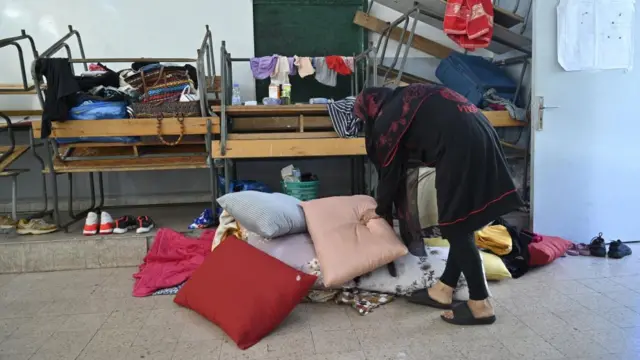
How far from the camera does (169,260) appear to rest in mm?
2926

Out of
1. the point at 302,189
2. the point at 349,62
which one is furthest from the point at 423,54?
the point at 302,189

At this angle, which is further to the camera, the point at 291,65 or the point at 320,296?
the point at 291,65

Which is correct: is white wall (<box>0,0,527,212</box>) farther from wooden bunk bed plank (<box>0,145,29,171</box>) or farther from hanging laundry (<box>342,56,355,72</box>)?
wooden bunk bed plank (<box>0,145,29,171</box>)

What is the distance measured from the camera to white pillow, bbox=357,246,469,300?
94.9 inches

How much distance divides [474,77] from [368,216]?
190 cm

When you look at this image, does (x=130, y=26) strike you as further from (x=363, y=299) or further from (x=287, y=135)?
(x=363, y=299)

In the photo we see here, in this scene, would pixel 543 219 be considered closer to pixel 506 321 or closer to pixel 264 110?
pixel 506 321

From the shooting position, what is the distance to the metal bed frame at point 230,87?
3.23 metres

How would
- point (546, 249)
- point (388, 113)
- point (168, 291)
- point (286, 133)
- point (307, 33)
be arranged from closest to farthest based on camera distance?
1. point (388, 113)
2. point (168, 291)
3. point (546, 249)
4. point (286, 133)
5. point (307, 33)

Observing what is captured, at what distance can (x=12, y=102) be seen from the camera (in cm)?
405

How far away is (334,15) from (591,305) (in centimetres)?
326

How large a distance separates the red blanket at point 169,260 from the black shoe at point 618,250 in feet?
9.09

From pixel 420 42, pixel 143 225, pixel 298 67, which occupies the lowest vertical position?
pixel 143 225

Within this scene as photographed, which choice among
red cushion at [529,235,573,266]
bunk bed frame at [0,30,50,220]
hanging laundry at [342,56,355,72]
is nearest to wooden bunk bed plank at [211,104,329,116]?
hanging laundry at [342,56,355,72]
